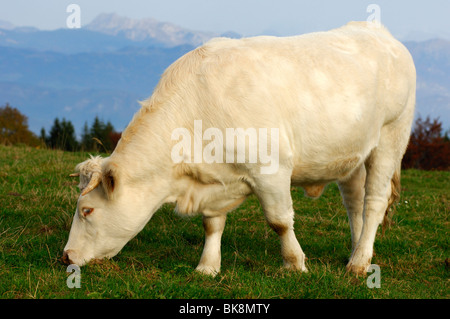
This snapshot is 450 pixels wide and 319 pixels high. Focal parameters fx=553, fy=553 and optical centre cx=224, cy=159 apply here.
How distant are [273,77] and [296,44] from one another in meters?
0.67

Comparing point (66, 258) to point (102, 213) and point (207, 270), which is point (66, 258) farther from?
point (207, 270)

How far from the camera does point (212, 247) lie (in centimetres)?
588

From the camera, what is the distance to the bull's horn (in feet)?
16.4

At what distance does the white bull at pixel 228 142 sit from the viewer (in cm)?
517

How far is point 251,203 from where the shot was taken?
9.10 meters

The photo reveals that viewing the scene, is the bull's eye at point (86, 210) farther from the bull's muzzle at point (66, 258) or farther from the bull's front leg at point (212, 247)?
the bull's front leg at point (212, 247)

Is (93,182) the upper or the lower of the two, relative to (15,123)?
upper

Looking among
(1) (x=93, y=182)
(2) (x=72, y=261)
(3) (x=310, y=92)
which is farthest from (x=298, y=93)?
(2) (x=72, y=261)

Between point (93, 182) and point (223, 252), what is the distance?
215 cm

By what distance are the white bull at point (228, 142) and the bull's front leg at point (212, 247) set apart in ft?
0.04

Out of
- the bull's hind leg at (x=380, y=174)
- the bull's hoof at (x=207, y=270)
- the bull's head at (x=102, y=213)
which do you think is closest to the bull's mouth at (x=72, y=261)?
the bull's head at (x=102, y=213)

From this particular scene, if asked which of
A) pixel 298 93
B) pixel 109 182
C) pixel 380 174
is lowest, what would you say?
pixel 380 174

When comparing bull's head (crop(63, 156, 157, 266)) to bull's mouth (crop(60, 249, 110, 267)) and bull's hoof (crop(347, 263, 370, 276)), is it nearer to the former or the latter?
bull's mouth (crop(60, 249, 110, 267))
